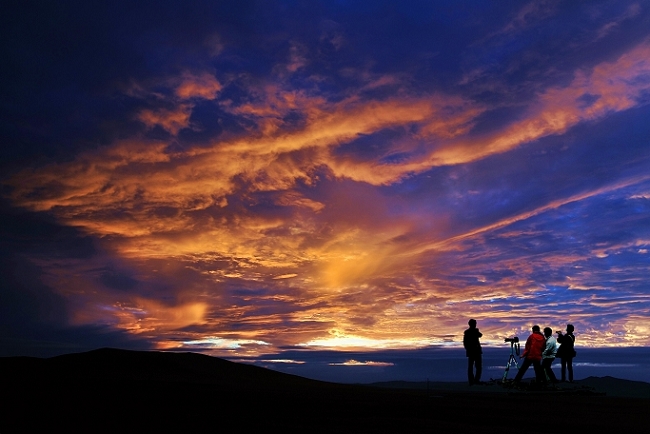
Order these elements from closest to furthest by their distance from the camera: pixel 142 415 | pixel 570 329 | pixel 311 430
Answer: pixel 311 430 < pixel 142 415 < pixel 570 329

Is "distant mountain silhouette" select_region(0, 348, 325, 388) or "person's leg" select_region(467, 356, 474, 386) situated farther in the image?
"distant mountain silhouette" select_region(0, 348, 325, 388)

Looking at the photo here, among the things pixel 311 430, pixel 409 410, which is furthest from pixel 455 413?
pixel 311 430

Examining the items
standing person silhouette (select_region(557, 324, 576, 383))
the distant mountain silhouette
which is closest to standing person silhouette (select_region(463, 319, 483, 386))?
standing person silhouette (select_region(557, 324, 576, 383))

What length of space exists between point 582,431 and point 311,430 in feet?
14.3

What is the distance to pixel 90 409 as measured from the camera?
11180mm

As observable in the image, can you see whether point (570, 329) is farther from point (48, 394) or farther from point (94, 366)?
point (94, 366)

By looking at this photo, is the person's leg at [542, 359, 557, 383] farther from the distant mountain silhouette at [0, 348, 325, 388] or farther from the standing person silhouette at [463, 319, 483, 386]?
the distant mountain silhouette at [0, 348, 325, 388]

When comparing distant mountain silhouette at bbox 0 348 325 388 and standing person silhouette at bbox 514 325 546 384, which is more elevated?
standing person silhouette at bbox 514 325 546 384

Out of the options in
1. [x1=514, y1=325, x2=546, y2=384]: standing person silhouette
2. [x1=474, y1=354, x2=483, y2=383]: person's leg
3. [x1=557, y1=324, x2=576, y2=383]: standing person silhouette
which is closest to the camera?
[x1=514, y1=325, x2=546, y2=384]: standing person silhouette

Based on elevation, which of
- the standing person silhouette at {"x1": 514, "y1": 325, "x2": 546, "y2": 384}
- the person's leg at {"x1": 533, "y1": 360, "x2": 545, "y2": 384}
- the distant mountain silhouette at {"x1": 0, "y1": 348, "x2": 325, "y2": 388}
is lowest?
the distant mountain silhouette at {"x1": 0, "y1": 348, "x2": 325, "y2": 388}

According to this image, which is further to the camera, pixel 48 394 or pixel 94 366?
pixel 94 366

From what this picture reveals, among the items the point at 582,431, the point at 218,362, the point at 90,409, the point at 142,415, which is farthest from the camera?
the point at 218,362

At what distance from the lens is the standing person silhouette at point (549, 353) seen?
20703mm

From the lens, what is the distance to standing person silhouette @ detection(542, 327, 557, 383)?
20.7 m
